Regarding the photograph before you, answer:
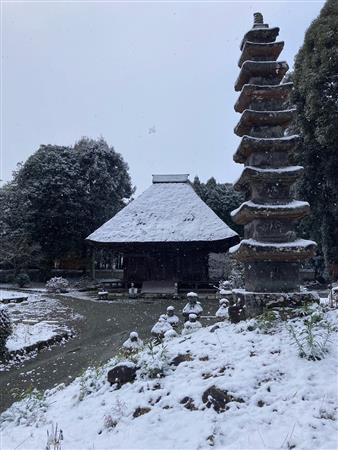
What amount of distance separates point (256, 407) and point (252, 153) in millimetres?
5085

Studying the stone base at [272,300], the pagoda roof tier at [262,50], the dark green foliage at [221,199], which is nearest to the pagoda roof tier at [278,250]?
the stone base at [272,300]

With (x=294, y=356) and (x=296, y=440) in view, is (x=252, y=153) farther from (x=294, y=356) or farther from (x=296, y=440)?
(x=296, y=440)

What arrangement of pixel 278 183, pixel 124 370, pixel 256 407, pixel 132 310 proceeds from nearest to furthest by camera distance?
pixel 256 407
pixel 124 370
pixel 278 183
pixel 132 310

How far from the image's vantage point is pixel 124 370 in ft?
16.8

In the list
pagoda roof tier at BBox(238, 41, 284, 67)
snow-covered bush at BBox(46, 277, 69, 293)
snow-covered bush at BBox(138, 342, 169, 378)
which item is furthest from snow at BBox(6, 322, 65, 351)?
snow-covered bush at BBox(46, 277, 69, 293)

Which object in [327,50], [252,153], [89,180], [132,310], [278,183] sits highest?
[327,50]

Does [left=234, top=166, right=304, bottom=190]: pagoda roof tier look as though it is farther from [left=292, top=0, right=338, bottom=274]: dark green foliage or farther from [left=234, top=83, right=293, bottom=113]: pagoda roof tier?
[left=292, top=0, right=338, bottom=274]: dark green foliage

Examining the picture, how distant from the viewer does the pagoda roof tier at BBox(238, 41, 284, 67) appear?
25.3 feet

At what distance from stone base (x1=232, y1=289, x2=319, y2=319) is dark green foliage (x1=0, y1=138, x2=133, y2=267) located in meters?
23.9

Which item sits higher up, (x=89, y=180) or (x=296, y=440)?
(x=89, y=180)

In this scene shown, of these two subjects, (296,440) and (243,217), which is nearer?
(296,440)

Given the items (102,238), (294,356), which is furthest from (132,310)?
(294,356)

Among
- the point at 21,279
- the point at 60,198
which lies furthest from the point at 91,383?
the point at 60,198

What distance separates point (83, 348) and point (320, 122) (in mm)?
13989
